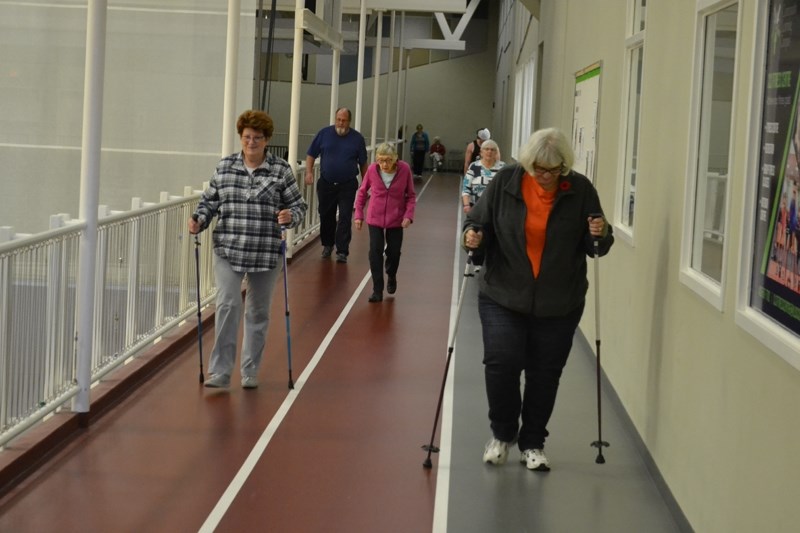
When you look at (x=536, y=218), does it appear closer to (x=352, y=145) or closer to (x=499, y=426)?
(x=499, y=426)

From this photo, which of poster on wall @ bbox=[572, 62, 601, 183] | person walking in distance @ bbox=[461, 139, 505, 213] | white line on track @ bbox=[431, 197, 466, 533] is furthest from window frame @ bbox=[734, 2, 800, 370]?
person walking in distance @ bbox=[461, 139, 505, 213]

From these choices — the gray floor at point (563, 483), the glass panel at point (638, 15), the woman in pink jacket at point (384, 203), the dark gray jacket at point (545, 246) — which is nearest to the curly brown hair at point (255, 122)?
the dark gray jacket at point (545, 246)

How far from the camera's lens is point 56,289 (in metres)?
6.43

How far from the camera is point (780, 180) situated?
3.95 meters

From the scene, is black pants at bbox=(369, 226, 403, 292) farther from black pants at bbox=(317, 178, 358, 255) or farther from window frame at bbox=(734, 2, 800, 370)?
window frame at bbox=(734, 2, 800, 370)

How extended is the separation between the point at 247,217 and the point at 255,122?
58 cm

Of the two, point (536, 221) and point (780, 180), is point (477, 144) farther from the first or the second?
point (780, 180)

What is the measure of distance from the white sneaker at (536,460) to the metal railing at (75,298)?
2460mm

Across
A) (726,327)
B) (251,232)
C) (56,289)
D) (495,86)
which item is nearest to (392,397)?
(251,232)

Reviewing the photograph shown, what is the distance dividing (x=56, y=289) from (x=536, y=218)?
8.20 feet

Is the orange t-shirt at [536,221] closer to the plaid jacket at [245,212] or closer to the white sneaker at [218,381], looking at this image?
the plaid jacket at [245,212]

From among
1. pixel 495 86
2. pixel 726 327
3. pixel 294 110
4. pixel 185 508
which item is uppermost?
pixel 495 86

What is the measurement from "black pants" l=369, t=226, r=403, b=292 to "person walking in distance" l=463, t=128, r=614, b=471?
18.5 ft

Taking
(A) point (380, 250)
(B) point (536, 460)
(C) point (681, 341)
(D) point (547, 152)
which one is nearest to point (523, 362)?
(B) point (536, 460)
